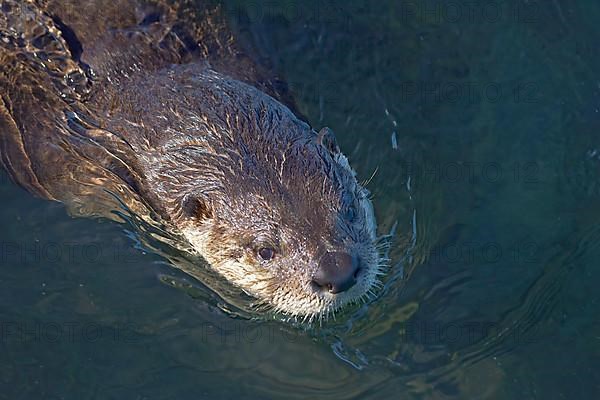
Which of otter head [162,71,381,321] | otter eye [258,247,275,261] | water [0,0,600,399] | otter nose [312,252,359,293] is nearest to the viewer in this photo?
otter nose [312,252,359,293]

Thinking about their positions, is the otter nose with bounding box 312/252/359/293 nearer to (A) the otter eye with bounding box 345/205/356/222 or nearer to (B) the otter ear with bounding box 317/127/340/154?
(A) the otter eye with bounding box 345/205/356/222

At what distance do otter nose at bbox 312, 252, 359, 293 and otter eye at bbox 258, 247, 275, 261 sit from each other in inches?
12.0

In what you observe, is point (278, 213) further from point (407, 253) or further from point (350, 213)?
point (407, 253)

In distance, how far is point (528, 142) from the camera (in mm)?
4859

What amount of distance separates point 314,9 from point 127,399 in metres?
2.81

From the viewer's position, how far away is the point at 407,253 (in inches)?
175

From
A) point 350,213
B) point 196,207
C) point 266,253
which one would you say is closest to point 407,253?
point 350,213

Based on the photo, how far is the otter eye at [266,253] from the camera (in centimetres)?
370

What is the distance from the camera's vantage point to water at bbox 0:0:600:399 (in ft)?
13.5

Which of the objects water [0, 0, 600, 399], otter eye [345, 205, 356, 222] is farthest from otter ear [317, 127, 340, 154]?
water [0, 0, 600, 399]

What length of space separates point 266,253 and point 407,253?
106 cm

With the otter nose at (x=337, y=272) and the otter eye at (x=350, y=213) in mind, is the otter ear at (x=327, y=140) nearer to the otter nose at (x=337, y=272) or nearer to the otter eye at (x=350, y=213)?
the otter eye at (x=350, y=213)

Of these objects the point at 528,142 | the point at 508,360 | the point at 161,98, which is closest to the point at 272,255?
the point at 161,98

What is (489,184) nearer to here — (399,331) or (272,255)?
(399,331)
